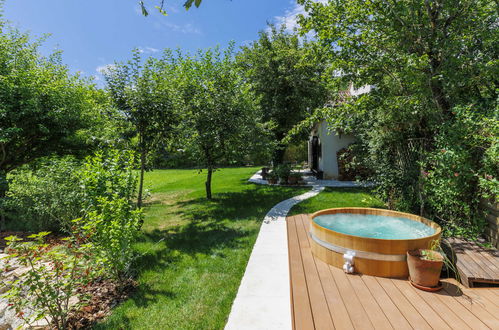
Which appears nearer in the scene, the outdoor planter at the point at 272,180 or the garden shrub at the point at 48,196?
the garden shrub at the point at 48,196

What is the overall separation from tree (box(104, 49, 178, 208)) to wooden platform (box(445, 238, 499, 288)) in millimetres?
7973

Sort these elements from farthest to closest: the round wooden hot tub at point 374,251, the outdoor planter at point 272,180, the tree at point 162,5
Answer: the outdoor planter at point 272,180 → the round wooden hot tub at point 374,251 → the tree at point 162,5

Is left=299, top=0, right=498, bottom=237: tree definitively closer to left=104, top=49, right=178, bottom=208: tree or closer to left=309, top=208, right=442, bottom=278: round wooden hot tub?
left=309, top=208, right=442, bottom=278: round wooden hot tub

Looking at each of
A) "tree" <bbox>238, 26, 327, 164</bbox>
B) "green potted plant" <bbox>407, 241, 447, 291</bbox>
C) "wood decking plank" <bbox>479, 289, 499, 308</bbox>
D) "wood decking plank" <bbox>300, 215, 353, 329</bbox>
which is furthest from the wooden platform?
"tree" <bbox>238, 26, 327, 164</bbox>

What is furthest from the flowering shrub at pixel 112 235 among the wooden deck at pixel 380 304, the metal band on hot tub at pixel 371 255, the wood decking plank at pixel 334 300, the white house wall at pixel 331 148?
the white house wall at pixel 331 148

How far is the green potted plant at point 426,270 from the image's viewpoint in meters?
4.05

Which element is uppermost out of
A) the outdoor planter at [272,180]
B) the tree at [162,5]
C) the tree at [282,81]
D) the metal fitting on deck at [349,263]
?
the tree at [282,81]

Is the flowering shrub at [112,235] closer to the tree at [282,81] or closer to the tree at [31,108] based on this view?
the tree at [31,108]

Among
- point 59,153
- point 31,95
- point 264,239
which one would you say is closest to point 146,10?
point 264,239

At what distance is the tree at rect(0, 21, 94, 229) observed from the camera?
28.0 ft

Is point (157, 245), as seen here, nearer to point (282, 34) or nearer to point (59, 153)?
point (59, 153)

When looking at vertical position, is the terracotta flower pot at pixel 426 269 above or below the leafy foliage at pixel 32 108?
below

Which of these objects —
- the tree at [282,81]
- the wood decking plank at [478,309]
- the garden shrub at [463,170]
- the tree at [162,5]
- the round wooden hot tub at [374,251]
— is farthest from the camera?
the tree at [282,81]

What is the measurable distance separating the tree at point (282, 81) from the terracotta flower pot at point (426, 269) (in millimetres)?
12840
